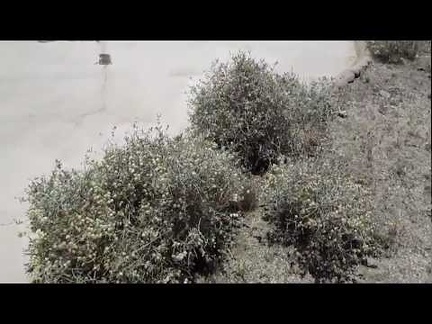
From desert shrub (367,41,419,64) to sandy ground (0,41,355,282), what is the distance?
1.46 feet

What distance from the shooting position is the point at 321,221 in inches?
139

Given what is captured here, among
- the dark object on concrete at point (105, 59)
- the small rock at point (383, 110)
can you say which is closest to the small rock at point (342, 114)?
the small rock at point (383, 110)

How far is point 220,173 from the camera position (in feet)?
11.8

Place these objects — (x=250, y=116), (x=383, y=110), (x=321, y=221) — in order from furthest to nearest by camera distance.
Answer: (x=383, y=110) < (x=250, y=116) < (x=321, y=221)

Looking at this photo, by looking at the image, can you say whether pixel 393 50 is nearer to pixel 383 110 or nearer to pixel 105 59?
pixel 383 110

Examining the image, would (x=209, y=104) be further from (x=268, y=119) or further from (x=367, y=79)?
(x=367, y=79)

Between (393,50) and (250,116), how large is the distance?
2.89 m

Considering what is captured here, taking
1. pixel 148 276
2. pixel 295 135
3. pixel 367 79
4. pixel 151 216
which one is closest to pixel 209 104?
pixel 295 135

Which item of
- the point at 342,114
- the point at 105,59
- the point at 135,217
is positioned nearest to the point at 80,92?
the point at 105,59

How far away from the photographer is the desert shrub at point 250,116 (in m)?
4.32

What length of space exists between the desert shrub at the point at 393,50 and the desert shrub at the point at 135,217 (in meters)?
3.47

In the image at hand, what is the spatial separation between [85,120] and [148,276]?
1874mm

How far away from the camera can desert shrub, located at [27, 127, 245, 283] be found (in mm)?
3133

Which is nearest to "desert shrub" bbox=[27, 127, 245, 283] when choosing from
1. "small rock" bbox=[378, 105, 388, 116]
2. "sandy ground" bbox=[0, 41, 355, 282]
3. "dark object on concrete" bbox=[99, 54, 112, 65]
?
"sandy ground" bbox=[0, 41, 355, 282]
